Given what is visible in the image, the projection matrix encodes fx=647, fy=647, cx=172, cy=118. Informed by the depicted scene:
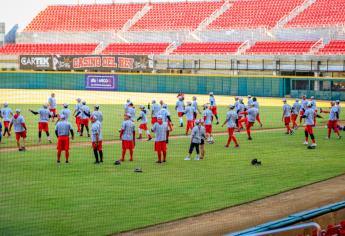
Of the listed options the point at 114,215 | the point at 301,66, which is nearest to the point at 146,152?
the point at 114,215

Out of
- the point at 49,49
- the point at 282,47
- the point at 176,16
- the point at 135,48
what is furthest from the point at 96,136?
the point at 176,16

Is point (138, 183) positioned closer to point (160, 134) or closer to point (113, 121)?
point (160, 134)

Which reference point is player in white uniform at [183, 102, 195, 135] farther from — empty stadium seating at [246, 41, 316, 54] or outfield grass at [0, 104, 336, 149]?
empty stadium seating at [246, 41, 316, 54]

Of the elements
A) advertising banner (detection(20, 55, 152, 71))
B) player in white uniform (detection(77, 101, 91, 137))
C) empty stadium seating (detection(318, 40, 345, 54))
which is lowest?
player in white uniform (detection(77, 101, 91, 137))

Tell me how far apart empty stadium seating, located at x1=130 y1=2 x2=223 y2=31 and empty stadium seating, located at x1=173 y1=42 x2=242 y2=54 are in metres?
3.48

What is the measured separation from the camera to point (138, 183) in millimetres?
17688

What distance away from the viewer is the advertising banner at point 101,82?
2190 inches

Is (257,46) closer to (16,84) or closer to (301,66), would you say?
(301,66)

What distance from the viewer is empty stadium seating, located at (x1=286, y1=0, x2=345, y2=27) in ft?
178

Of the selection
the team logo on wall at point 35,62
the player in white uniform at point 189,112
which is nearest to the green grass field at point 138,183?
the player in white uniform at point 189,112

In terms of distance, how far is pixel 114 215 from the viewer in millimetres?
14234

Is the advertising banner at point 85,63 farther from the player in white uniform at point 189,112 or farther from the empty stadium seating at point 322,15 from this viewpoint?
the player in white uniform at point 189,112

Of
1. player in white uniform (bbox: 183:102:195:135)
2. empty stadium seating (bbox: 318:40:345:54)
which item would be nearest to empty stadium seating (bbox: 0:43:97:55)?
empty stadium seating (bbox: 318:40:345:54)

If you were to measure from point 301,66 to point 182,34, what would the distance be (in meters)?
14.6
